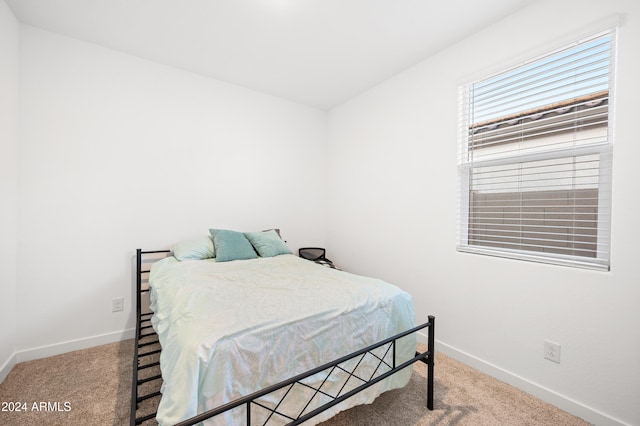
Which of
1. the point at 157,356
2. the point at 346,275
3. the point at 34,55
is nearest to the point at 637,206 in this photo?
the point at 346,275

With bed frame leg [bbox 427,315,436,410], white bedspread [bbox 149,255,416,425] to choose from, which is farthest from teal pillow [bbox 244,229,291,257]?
bed frame leg [bbox 427,315,436,410]

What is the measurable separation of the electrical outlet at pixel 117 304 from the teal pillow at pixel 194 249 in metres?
0.63

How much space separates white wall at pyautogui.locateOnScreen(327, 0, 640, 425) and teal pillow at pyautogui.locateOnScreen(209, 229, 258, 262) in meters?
1.36

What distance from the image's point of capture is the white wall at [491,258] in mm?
1501

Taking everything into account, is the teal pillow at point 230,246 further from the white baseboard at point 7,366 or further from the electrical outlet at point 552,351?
the electrical outlet at point 552,351

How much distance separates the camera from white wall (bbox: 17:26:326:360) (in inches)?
86.8

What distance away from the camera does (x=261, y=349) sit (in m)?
1.20

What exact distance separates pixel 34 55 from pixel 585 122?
4.09 meters

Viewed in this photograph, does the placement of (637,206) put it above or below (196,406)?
above

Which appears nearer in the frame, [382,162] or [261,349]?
[261,349]

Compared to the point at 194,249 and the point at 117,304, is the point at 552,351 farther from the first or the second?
the point at 117,304

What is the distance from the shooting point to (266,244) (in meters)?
2.87

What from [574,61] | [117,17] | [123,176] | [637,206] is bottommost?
[637,206]

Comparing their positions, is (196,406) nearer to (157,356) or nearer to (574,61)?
(157,356)
